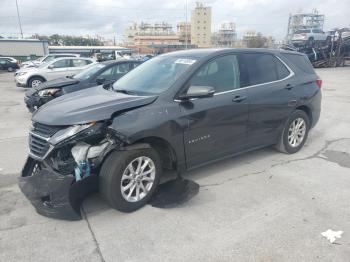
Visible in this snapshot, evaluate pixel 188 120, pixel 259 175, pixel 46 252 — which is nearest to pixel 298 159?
pixel 259 175

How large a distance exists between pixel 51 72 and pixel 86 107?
39.7 ft

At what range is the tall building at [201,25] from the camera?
377 feet

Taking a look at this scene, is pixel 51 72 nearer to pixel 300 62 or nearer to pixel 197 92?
pixel 300 62

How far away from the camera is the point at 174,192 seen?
3.86 m

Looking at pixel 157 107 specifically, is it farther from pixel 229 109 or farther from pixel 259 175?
pixel 259 175

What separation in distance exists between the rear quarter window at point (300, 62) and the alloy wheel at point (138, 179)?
313cm

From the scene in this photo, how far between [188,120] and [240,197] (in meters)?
1.14

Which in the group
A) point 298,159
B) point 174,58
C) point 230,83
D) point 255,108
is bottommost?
point 298,159

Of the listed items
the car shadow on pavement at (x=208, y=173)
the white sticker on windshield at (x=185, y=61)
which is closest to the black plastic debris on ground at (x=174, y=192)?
the car shadow on pavement at (x=208, y=173)

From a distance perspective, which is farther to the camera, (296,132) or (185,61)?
(296,132)

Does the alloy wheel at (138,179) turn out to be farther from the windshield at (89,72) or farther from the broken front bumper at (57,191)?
the windshield at (89,72)

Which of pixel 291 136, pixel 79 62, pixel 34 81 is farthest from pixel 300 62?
pixel 34 81

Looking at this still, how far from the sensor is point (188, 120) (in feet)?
12.1

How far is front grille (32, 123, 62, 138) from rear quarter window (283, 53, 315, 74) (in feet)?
12.5
